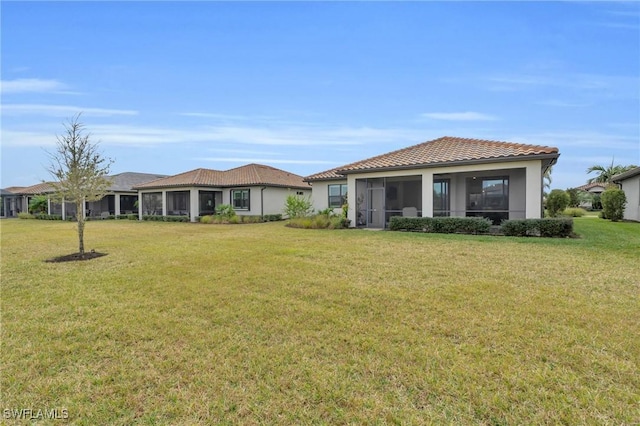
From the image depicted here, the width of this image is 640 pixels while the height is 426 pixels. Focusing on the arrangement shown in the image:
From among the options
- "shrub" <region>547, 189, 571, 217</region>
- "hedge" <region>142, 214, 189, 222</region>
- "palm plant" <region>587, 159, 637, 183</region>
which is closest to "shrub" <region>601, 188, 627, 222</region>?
"shrub" <region>547, 189, 571, 217</region>

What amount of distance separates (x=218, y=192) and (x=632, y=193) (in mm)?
30728

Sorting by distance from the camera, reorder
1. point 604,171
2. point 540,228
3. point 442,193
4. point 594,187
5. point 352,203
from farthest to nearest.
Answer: point 604,171
point 594,187
point 352,203
point 442,193
point 540,228

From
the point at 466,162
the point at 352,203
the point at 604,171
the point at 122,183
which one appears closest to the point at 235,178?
the point at 352,203

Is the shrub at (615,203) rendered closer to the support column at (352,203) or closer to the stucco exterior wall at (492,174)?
the stucco exterior wall at (492,174)

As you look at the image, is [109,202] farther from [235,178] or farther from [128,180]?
[235,178]

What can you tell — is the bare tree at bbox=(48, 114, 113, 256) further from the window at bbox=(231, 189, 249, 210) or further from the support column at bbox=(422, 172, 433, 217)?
the window at bbox=(231, 189, 249, 210)

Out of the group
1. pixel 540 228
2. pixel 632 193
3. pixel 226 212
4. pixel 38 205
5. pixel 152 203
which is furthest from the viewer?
pixel 38 205

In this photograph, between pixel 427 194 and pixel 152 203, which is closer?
pixel 427 194

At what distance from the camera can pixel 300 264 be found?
27.4 feet

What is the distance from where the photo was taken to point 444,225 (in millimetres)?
14664

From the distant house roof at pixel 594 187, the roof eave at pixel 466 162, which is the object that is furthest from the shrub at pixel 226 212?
the distant house roof at pixel 594 187

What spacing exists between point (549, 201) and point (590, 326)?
2144 cm

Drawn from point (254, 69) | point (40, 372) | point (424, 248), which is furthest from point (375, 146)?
point (40, 372)

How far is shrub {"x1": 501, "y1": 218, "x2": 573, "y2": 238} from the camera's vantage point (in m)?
→ 12.6
